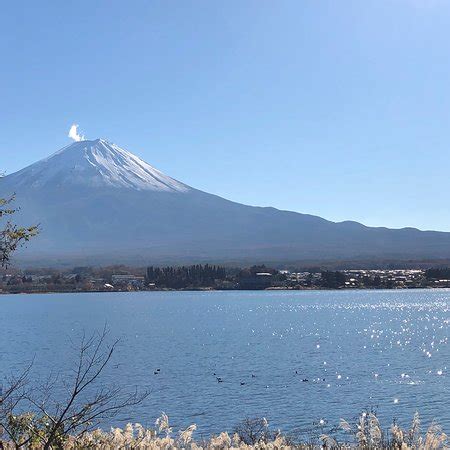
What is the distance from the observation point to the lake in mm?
26766

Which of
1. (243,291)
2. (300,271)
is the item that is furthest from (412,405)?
(300,271)

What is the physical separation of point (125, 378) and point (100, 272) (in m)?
155

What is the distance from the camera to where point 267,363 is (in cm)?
4116

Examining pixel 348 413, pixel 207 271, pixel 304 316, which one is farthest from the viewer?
pixel 207 271

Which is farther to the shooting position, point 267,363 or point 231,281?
point 231,281

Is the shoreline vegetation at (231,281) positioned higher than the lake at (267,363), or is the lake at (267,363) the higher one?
the shoreline vegetation at (231,281)

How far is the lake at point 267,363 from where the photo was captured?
87.8 feet

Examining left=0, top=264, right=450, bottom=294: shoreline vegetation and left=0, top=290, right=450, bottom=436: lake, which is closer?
left=0, top=290, right=450, bottom=436: lake

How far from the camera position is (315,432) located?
877 inches

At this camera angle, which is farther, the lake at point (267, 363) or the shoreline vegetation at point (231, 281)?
the shoreline vegetation at point (231, 281)

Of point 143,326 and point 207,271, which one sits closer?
point 143,326

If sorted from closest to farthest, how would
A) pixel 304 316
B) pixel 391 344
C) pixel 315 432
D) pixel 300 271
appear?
pixel 315 432 < pixel 391 344 < pixel 304 316 < pixel 300 271

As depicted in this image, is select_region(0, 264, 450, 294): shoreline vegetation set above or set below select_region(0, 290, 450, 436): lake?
above

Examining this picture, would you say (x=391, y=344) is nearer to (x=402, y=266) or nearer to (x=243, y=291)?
(x=243, y=291)
